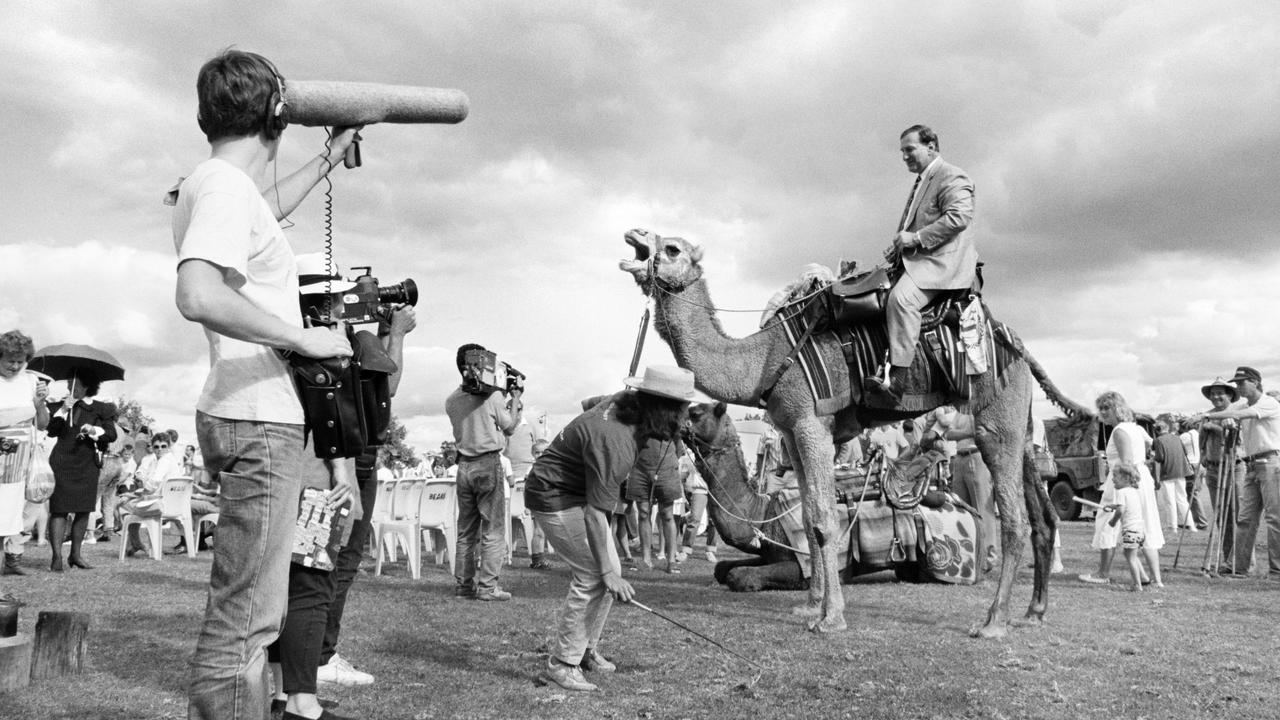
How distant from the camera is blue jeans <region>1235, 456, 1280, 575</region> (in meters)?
Answer: 11.8

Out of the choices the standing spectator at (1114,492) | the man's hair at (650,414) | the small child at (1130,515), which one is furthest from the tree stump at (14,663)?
the standing spectator at (1114,492)

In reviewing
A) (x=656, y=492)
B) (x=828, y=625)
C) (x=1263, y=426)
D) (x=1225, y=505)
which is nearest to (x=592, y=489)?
(x=828, y=625)

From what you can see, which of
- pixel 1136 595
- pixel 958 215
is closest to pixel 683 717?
pixel 958 215

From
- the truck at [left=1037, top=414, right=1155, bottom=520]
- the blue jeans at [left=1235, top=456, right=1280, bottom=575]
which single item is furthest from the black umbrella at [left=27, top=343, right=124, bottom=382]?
the truck at [left=1037, top=414, right=1155, bottom=520]

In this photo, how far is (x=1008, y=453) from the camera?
8.06 m

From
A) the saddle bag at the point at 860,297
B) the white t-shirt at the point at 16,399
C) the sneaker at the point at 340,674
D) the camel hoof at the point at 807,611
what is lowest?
the sneaker at the point at 340,674

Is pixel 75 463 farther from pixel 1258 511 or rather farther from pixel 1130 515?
pixel 1258 511

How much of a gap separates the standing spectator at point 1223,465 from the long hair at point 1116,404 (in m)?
1.57

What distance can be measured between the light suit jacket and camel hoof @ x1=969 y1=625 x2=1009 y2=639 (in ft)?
8.96

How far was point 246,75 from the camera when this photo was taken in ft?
9.04

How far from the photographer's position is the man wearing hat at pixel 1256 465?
38.7ft

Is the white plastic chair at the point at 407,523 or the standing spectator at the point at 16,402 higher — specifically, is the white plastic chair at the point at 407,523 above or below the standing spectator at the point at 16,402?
below

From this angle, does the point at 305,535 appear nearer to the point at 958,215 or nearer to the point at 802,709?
the point at 802,709

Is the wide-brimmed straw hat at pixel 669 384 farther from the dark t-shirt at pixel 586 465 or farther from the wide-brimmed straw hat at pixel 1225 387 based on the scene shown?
the wide-brimmed straw hat at pixel 1225 387
